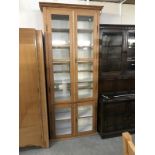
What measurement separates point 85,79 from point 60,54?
0.64 meters

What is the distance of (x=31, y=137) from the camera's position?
2443mm

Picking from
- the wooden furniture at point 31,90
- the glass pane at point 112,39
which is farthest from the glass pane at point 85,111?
the glass pane at point 112,39

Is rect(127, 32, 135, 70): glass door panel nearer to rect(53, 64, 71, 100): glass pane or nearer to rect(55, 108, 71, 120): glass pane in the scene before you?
rect(53, 64, 71, 100): glass pane

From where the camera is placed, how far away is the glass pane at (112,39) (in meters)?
2.85

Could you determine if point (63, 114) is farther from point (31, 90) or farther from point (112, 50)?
point (112, 50)

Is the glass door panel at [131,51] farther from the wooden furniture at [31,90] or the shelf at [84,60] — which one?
the wooden furniture at [31,90]

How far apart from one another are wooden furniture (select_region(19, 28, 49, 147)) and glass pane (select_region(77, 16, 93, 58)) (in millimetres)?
771

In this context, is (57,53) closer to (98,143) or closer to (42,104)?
(42,104)

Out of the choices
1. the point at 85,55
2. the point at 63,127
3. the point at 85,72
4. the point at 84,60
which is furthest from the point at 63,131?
the point at 85,55

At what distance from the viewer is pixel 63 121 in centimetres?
295

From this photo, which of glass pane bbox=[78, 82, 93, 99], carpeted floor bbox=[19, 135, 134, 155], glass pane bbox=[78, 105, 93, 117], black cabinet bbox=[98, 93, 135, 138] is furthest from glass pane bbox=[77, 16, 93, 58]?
carpeted floor bbox=[19, 135, 134, 155]

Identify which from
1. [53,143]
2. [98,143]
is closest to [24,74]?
[53,143]
